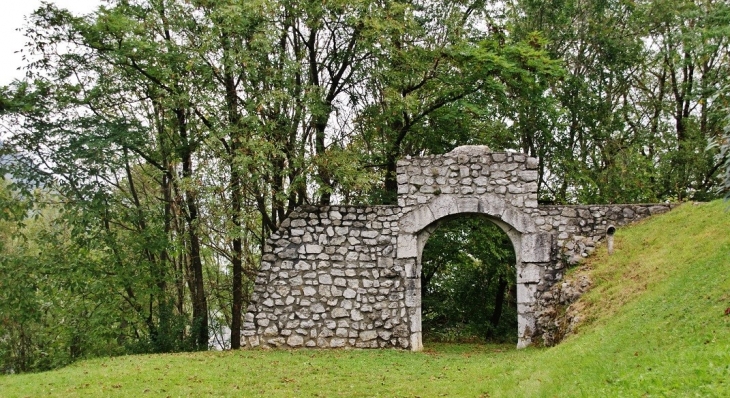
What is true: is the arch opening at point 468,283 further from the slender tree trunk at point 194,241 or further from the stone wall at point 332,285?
the slender tree trunk at point 194,241

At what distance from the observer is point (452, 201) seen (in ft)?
39.1

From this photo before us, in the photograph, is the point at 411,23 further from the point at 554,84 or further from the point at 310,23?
the point at 554,84

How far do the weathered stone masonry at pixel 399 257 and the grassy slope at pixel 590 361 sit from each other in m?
0.61

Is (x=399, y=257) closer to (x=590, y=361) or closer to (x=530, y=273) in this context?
(x=530, y=273)

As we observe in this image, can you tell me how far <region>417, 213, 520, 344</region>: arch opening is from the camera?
1630 cm

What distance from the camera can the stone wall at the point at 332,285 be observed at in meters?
11.9

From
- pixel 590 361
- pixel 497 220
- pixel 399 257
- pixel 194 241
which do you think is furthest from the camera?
pixel 194 241

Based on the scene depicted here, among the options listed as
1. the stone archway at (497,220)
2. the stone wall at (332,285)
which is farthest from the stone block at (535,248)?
the stone wall at (332,285)

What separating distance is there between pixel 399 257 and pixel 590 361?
5.59 metres

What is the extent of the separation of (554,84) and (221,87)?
34.4 ft

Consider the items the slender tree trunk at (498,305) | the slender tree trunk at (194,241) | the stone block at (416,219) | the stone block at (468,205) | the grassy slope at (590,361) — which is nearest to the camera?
the grassy slope at (590,361)

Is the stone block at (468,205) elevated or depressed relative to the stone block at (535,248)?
elevated

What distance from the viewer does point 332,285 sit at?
12.0 meters

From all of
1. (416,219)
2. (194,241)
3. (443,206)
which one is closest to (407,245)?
(416,219)
